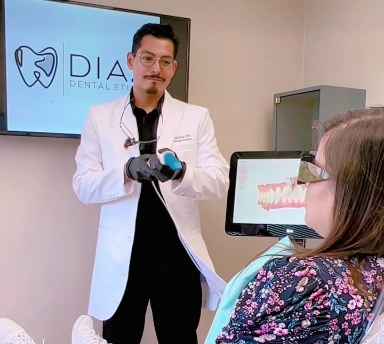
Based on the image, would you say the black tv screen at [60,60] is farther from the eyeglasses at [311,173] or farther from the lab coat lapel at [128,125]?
the eyeglasses at [311,173]

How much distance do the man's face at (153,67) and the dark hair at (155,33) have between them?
18 millimetres

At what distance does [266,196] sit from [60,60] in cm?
99

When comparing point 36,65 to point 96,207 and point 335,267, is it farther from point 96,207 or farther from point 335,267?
point 335,267

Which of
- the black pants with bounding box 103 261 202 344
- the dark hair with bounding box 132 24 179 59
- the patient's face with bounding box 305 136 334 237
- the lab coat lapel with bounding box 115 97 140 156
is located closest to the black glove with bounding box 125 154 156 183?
the lab coat lapel with bounding box 115 97 140 156

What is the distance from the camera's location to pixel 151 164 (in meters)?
1.35

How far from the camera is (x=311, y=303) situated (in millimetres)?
628

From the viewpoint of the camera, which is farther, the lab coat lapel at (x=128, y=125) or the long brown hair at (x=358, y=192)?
the lab coat lapel at (x=128, y=125)

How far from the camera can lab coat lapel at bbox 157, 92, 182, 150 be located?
5.26 ft

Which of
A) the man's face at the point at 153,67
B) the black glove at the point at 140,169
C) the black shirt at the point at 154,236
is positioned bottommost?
the black shirt at the point at 154,236

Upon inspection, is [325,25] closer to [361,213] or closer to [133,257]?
[133,257]

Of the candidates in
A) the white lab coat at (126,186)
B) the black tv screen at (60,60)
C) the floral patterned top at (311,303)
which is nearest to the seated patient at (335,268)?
the floral patterned top at (311,303)

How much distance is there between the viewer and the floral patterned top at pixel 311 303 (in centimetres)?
62

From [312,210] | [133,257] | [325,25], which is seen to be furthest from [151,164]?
[325,25]

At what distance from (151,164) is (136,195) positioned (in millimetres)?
231
